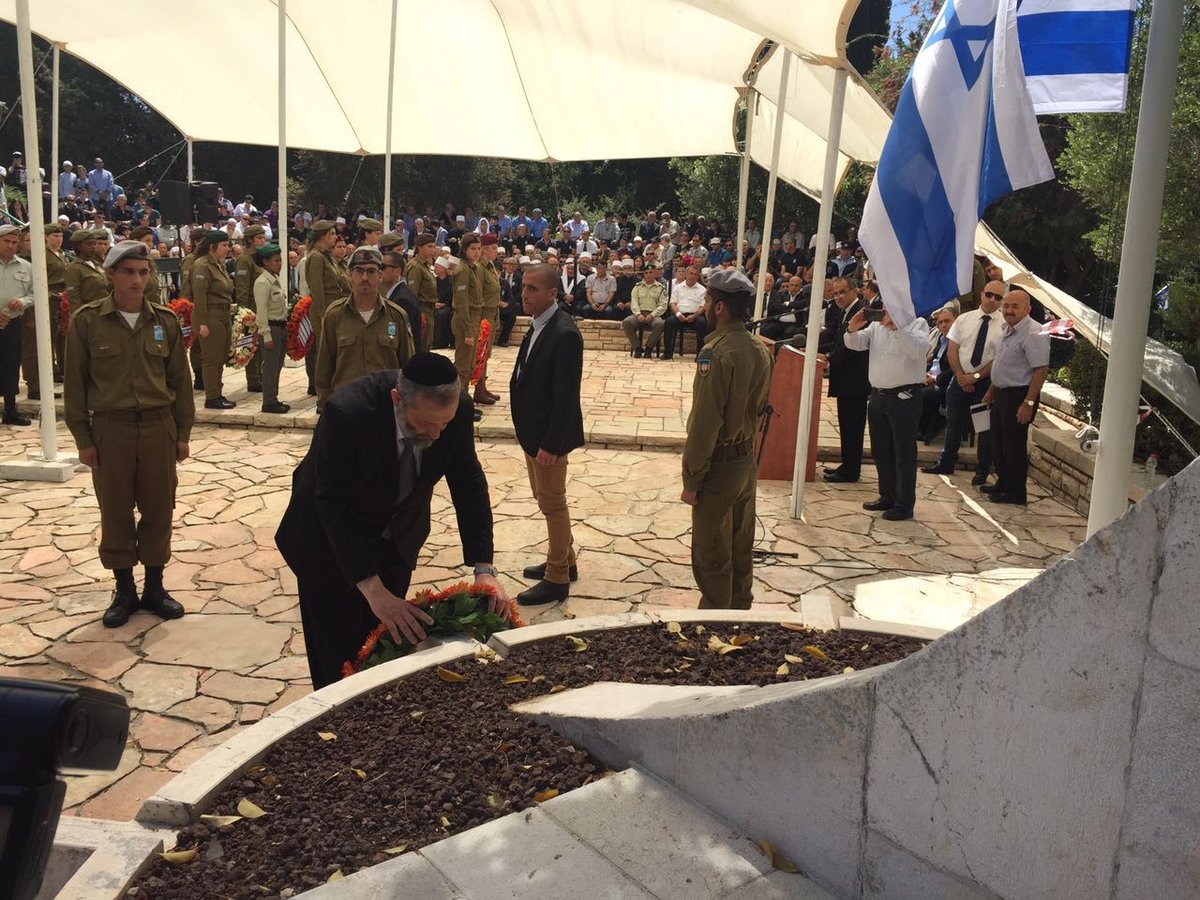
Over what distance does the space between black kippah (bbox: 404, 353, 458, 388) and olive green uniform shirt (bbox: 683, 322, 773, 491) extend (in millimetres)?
1519

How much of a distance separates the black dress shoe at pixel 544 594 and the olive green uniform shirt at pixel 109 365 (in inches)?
87.5

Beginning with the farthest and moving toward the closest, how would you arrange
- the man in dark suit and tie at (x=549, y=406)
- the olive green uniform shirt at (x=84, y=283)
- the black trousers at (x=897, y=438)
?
the olive green uniform shirt at (x=84, y=283) < the black trousers at (x=897, y=438) < the man in dark suit and tie at (x=549, y=406)

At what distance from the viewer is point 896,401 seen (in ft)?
24.0

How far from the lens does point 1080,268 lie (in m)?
19.4

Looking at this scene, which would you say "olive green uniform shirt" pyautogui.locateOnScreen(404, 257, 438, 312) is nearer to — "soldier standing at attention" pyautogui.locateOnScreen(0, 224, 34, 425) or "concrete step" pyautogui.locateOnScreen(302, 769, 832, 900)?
"soldier standing at attention" pyautogui.locateOnScreen(0, 224, 34, 425)

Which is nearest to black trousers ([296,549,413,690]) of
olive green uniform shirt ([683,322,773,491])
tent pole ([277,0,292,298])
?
olive green uniform shirt ([683,322,773,491])

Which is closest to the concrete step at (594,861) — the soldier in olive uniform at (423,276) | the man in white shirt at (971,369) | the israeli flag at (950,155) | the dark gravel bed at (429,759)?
the dark gravel bed at (429,759)

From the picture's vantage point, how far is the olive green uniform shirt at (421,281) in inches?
435

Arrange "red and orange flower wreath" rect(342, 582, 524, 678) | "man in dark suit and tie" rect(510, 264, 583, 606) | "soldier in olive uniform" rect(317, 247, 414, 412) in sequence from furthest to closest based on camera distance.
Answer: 1. "soldier in olive uniform" rect(317, 247, 414, 412)
2. "man in dark suit and tie" rect(510, 264, 583, 606)
3. "red and orange flower wreath" rect(342, 582, 524, 678)

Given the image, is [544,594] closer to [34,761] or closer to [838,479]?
[838,479]

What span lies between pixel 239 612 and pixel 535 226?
20666mm

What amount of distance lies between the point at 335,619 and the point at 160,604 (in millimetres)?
1897

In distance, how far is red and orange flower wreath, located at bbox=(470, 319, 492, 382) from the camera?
10461mm

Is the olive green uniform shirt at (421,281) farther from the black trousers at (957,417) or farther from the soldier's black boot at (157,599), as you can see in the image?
the soldier's black boot at (157,599)
